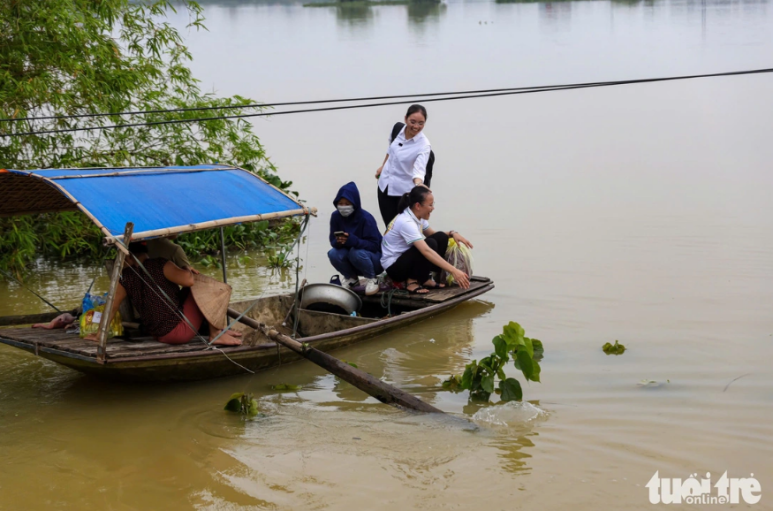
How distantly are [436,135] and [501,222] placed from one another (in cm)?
662

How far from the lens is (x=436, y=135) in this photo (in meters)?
17.5

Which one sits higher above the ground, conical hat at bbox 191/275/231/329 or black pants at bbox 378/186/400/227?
black pants at bbox 378/186/400/227

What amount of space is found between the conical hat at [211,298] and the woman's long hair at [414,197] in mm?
1973

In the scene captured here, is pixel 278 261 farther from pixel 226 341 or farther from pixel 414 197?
pixel 226 341

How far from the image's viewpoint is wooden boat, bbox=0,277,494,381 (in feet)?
16.9

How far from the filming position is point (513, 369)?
20.2 ft

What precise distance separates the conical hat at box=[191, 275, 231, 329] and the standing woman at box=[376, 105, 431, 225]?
2419mm

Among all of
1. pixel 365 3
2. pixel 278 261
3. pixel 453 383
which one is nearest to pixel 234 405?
pixel 453 383

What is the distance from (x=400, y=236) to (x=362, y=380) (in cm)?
216

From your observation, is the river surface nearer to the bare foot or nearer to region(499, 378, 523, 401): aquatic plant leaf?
region(499, 378, 523, 401): aquatic plant leaf

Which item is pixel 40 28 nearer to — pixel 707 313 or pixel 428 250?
pixel 428 250

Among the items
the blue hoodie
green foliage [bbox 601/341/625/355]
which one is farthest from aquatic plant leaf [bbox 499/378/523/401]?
the blue hoodie

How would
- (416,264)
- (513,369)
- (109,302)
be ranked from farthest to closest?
1. (416,264)
2. (513,369)
3. (109,302)

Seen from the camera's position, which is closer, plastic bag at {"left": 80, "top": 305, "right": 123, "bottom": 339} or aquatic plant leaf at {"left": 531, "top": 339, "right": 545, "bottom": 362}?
plastic bag at {"left": 80, "top": 305, "right": 123, "bottom": 339}
